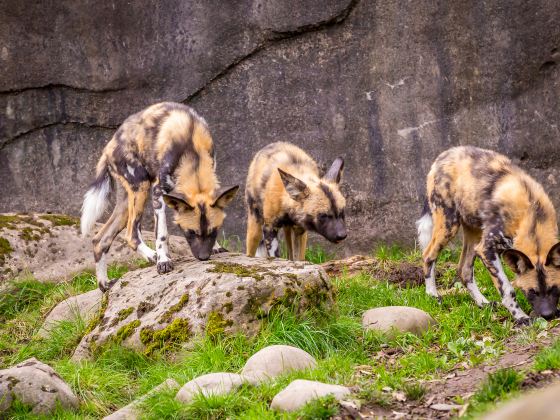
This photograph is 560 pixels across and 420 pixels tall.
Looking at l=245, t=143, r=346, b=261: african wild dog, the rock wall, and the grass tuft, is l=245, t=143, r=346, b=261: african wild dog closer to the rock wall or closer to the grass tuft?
the rock wall

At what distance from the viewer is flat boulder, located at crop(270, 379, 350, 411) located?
3.68 metres

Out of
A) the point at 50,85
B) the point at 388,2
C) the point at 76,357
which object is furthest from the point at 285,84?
the point at 76,357

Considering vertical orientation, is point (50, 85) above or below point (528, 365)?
above

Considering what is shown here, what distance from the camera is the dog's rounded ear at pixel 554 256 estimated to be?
5.21 m

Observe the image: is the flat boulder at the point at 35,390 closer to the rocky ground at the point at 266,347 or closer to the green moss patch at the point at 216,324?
the rocky ground at the point at 266,347

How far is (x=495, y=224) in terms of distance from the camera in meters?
5.78

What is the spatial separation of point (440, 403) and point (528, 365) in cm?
56

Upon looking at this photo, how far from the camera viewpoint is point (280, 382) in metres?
4.07

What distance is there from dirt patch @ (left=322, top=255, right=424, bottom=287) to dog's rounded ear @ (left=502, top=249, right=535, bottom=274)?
117 centimetres

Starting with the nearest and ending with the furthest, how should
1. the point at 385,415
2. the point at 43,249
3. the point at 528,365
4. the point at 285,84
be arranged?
the point at 385,415 < the point at 528,365 < the point at 43,249 < the point at 285,84

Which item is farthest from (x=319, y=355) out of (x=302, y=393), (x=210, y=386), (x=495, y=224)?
(x=495, y=224)

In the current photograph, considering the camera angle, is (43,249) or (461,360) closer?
(461,360)

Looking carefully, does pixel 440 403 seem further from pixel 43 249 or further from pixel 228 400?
pixel 43 249

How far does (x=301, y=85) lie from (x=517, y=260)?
3154mm
